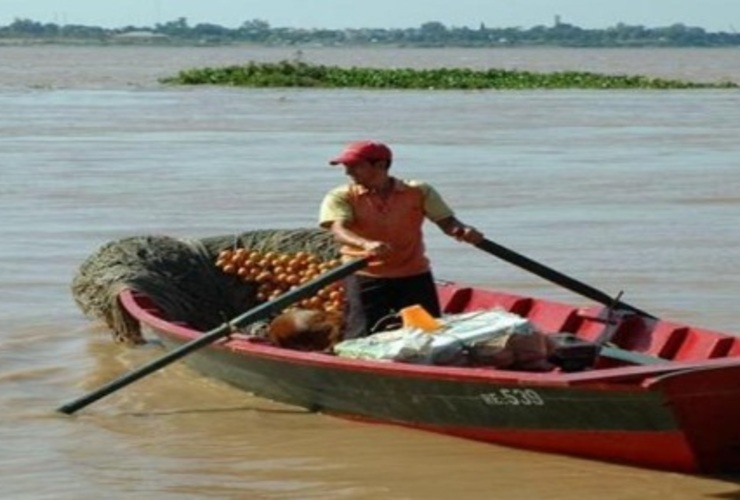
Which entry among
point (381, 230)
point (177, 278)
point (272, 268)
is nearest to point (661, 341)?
point (381, 230)

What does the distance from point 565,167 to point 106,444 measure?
16941 millimetres

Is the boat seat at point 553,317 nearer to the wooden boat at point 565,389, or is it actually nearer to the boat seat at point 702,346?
the wooden boat at point 565,389

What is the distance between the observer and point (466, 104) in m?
49.1

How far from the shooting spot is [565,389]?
28.7 feet

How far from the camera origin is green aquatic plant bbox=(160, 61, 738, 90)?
6109 centimetres

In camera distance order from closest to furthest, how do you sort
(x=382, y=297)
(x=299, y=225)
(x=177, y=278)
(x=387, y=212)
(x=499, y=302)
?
(x=387, y=212)
(x=382, y=297)
(x=499, y=302)
(x=177, y=278)
(x=299, y=225)

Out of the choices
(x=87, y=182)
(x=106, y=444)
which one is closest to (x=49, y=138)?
(x=87, y=182)

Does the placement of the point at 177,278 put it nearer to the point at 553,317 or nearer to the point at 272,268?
the point at 272,268

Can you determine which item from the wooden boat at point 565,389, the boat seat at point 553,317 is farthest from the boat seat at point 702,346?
the boat seat at point 553,317

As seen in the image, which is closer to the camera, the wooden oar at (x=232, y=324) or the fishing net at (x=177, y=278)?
the wooden oar at (x=232, y=324)

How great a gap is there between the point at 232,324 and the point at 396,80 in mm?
51539

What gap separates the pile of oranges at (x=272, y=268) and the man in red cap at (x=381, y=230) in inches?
79.8

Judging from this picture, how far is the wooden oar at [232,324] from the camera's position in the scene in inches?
396

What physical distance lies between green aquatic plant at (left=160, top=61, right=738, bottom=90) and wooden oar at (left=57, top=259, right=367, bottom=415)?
164ft
